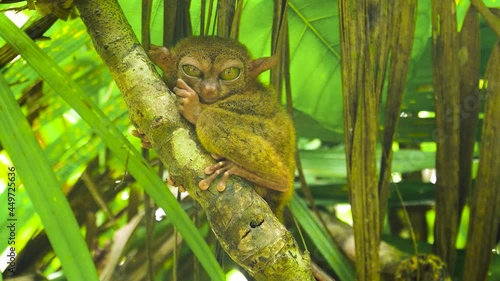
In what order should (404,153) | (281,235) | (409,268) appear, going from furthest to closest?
(404,153) < (409,268) < (281,235)

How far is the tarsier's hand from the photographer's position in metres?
1.62

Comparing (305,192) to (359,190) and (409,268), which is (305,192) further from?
(409,268)

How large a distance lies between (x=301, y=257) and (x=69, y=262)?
55cm

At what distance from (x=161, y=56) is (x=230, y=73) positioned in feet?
0.73

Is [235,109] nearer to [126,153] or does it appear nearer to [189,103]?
[189,103]

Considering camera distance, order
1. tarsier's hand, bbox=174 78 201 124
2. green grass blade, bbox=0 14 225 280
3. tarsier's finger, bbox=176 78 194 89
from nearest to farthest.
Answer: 1. green grass blade, bbox=0 14 225 280
2. tarsier's hand, bbox=174 78 201 124
3. tarsier's finger, bbox=176 78 194 89

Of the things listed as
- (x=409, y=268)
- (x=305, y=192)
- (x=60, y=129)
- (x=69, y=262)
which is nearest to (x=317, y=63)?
(x=305, y=192)

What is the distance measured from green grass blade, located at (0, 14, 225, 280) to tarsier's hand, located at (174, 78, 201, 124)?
0.20 metres

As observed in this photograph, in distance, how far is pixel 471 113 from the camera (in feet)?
7.46

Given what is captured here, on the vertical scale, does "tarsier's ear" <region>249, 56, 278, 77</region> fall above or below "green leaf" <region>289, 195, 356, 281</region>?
above

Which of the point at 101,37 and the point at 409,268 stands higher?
the point at 101,37

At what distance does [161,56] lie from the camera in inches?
74.8

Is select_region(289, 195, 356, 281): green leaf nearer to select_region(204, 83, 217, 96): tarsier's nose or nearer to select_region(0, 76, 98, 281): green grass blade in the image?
select_region(204, 83, 217, 96): tarsier's nose

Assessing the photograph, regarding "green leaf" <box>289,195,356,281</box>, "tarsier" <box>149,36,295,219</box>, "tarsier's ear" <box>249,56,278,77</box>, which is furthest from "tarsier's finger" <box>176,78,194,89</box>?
"green leaf" <box>289,195,356,281</box>
